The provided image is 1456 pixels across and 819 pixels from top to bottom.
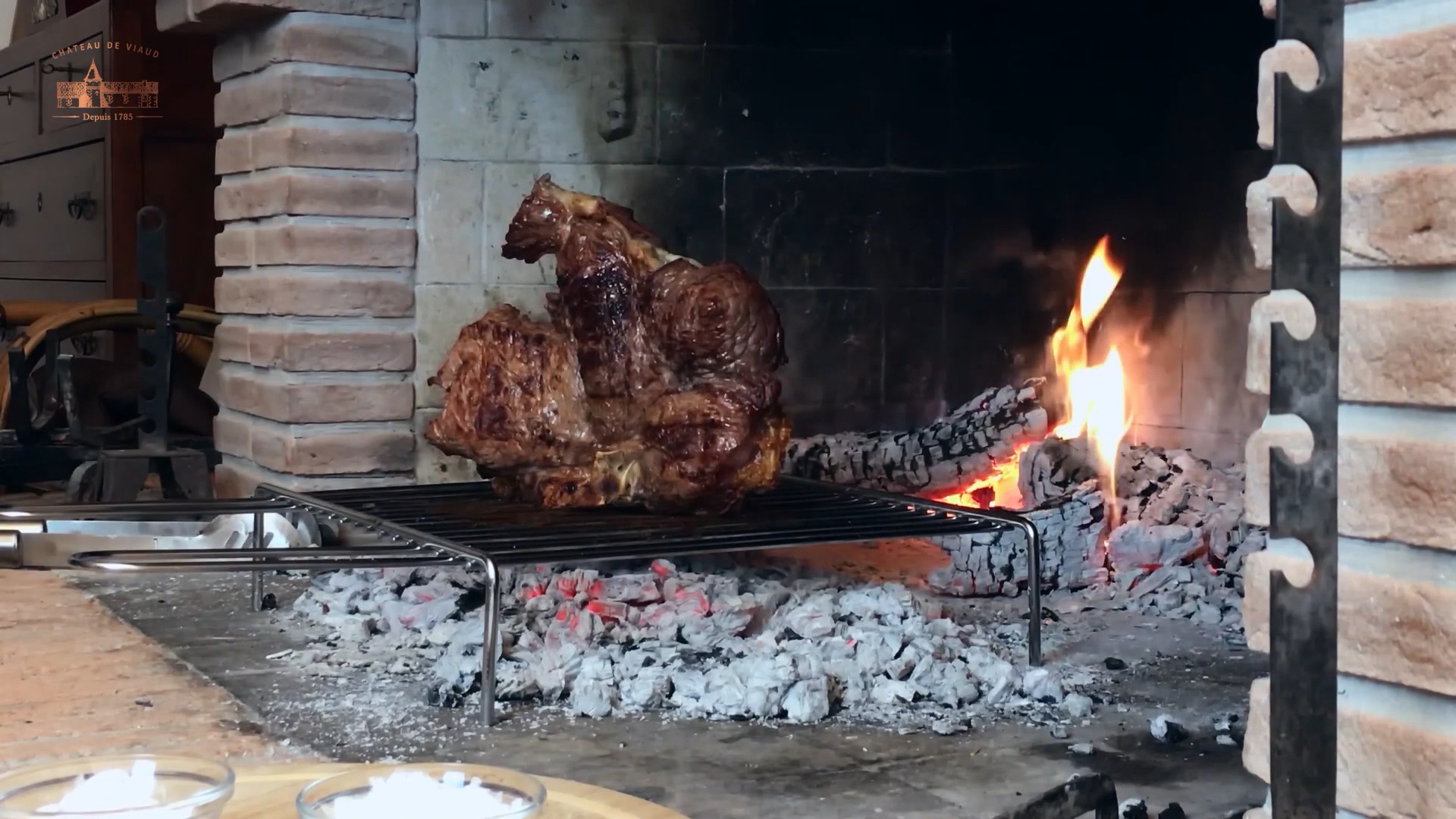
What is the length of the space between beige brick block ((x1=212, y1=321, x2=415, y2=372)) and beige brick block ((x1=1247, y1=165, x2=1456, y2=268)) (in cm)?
373

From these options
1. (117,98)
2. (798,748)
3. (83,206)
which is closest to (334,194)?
(798,748)

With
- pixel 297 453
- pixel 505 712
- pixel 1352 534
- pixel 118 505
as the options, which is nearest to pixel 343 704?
pixel 505 712

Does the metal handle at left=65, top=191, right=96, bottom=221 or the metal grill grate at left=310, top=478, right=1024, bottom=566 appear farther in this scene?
the metal handle at left=65, top=191, right=96, bottom=221

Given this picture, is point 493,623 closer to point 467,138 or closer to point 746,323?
point 746,323

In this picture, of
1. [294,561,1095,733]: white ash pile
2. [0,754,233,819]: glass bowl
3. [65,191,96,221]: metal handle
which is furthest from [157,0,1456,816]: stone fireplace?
[0,754,233,819]: glass bowl

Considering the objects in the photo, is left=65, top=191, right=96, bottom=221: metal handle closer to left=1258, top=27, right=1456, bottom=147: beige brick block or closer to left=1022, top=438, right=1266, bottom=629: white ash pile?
left=1022, top=438, right=1266, bottom=629: white ash pile

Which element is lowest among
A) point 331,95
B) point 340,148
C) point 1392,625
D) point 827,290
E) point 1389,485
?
point 1392,625

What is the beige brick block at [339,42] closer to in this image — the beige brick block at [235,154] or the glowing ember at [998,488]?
the beige brick block at [235,154]

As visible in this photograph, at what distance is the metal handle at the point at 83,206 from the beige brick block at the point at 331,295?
373 cm

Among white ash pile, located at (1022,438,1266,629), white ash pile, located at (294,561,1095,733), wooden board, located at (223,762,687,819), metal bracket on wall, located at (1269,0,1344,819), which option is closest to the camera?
wooden board, located at (223,762,687,819)

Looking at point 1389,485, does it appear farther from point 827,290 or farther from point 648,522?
point 827,290

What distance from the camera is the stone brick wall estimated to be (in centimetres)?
158

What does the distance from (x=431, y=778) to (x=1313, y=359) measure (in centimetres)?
83

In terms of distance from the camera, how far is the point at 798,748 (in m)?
2.94
